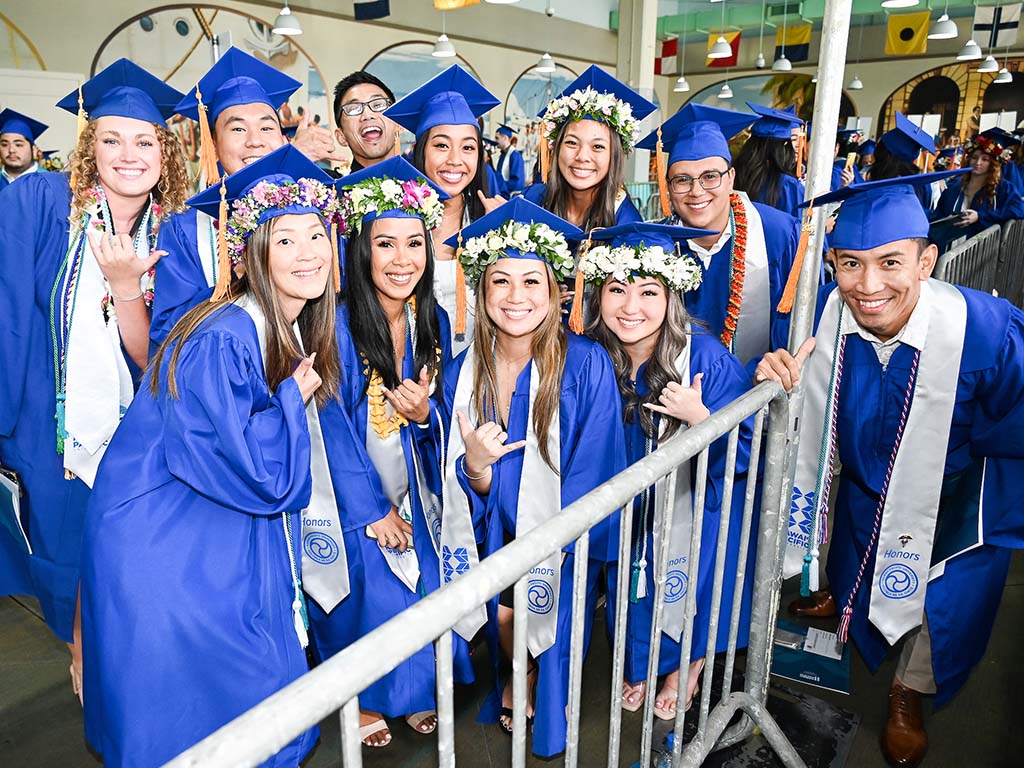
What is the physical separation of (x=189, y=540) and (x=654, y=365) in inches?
65.3

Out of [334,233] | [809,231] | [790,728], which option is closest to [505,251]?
Answer: [334,233]

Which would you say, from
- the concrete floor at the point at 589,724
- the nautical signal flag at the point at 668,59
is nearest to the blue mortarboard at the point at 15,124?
the concrete floor at the point at 589,724

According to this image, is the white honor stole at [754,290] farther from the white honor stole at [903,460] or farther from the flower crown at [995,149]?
the flower crown at [995,149]

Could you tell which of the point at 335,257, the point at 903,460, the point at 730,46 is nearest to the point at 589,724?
the point at 903,460

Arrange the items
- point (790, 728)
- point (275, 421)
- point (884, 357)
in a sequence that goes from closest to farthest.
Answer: point (275, 421) → point (884, 357) → point (790, 728)

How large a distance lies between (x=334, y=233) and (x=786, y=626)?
2.61 m


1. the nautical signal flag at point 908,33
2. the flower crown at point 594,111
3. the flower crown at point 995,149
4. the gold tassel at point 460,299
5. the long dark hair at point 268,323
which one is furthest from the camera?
the nautical signal flag at point 908,33

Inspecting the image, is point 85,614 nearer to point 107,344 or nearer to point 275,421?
point 275,421

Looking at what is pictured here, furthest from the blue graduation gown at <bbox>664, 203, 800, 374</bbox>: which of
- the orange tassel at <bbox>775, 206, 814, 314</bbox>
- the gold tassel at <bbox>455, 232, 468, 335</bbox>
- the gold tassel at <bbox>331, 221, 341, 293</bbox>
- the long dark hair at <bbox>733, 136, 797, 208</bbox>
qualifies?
the long dark hair at <bbox>733, 136, 797, 208</bbox>

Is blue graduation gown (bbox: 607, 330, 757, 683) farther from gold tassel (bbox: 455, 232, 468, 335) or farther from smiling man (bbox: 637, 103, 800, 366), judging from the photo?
gold tassel (bbox: 455, 232, 468, 335)

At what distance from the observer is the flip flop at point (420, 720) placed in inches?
119

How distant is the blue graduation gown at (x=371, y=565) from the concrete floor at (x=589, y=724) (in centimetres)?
18

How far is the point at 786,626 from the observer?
141 inches

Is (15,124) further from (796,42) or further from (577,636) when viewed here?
(796,42)
